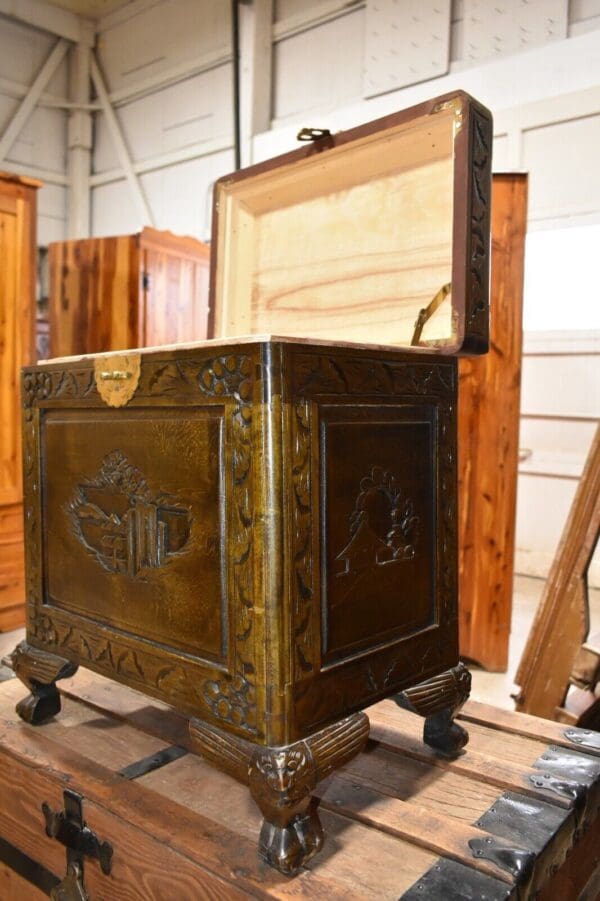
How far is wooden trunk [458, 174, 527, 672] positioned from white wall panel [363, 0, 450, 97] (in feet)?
5.86

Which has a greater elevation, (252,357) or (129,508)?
(252,357)

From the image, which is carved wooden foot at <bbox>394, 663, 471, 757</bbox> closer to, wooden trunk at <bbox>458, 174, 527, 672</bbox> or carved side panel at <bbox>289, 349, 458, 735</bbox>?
carved side panel at <bbox>289, 349, 458, 735</bbox>

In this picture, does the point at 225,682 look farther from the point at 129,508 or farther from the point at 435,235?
the point at 435,235

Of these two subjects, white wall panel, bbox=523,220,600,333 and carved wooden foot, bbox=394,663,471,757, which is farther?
white wall panel, bbox=523,220,600,333

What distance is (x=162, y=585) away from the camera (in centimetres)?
92

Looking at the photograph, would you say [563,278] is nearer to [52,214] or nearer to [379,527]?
[379,527]

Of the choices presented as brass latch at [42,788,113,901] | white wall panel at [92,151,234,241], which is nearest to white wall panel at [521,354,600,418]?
white wall panel at [92,151,234,241]

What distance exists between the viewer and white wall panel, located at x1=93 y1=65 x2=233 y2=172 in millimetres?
4668

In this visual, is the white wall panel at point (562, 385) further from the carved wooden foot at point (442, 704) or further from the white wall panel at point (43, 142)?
the white wall panel at point (43, 142)

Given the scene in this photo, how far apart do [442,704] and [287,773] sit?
1.10 feet

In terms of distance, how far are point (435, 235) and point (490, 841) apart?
32.6 inches

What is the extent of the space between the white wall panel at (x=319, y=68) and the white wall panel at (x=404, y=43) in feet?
0.45

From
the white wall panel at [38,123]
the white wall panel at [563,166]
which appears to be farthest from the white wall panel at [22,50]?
the white wall panel at [563,166]

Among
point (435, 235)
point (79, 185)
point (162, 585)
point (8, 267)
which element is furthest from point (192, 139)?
point (162, 585)
